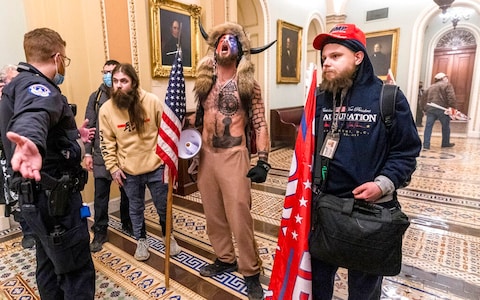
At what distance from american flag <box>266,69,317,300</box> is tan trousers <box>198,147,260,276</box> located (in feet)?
1.53

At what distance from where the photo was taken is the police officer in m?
1.41

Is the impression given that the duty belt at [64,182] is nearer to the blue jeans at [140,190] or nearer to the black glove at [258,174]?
the blue jeans at [140,190]

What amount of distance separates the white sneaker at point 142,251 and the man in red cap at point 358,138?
1755 millimetres

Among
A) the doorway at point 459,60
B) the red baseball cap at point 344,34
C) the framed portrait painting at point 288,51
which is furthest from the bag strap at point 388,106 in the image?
the doorway at point 459,60

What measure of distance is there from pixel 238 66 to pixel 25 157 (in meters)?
1.38

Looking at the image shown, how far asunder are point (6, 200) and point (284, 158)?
4901 mm

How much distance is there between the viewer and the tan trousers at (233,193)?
205 centimetres

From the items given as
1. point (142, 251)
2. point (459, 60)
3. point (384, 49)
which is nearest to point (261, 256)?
point (142, 251)

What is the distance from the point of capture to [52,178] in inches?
59.1

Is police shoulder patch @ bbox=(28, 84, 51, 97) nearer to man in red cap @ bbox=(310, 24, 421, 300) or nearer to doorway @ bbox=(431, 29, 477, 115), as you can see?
man in red cap @ bbox=(310, 24, 421, 300)

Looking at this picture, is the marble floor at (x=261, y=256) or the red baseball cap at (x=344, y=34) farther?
the marble floor at (x=261, y=256)

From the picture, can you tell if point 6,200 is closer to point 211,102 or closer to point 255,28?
point 211,102

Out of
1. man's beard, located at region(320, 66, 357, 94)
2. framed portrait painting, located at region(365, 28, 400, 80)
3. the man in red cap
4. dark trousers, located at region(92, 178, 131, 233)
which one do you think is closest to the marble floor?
dark trousers, located at region(92, 178, 131, 233)

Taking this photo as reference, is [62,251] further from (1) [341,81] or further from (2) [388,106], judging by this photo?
(2) [388,106]
